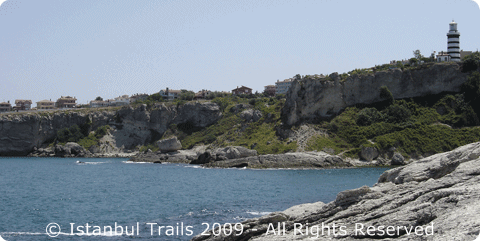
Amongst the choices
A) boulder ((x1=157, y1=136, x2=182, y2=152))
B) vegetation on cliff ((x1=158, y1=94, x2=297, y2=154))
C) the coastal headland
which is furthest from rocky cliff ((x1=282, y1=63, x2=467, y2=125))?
boulder ((x1=157, y1=136, x2=182, y2=152))

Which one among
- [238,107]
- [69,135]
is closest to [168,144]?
[238,107]

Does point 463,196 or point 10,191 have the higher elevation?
point 463,196

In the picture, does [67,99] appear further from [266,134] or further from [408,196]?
[408,196]

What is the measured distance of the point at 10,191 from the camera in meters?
45.7

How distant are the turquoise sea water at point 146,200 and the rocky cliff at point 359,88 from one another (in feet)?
102

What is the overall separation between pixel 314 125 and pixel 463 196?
71.4m

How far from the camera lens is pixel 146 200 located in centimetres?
3806

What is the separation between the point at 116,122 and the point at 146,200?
280 ft

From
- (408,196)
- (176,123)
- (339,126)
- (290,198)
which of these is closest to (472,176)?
(408,196)

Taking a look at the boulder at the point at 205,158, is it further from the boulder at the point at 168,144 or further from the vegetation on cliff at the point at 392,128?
the boulder at the point at 168,144

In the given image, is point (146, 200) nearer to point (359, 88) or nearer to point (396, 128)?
point (396, 128)

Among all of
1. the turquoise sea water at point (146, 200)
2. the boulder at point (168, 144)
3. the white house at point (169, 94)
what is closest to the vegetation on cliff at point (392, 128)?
the boulder at point (168, 144)

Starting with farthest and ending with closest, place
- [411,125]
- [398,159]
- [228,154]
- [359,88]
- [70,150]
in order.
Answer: [70,150], [359,88], [411,125], [228,154], [398,159]

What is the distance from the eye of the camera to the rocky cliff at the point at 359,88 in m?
85.4
